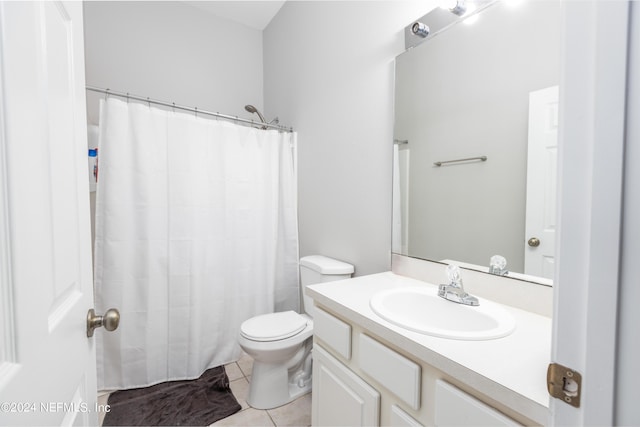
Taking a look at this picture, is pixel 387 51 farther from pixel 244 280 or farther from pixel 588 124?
pixel 244 280

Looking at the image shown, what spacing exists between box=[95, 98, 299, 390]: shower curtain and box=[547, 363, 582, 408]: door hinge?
74.2 inches

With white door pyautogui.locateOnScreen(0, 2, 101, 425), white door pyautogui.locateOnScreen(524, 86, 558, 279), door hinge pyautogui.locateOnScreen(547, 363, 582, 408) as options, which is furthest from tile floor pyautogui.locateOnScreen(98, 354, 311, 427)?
door hinge pyautogui.locateOnScreen(547, 363, 582, 408)

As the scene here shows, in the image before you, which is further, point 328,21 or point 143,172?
point 328,21

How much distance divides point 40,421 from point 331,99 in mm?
1859


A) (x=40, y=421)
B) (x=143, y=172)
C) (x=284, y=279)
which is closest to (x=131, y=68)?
(x=143, y=172)

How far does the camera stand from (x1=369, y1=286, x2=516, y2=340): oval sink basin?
0.81m

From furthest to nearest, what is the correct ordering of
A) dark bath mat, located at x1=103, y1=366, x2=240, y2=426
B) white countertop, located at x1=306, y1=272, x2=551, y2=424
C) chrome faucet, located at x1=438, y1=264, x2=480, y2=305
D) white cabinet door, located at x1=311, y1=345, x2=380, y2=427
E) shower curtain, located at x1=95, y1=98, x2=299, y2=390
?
shower curtain, located at x1=95, y1=98, x2=299, y2=390 < dark bath mat, located at x1=103, y1=366, x2=240, y2=426 < chrome faucet, located at x1=438, y1=264, x2=480, y2=305 < white cabinet door, located at x1=311, y1=345, x2=380, y2=427 < white countertop, located at x1=306, y1=272, x2=551, y2=424

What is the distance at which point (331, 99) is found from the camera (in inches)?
73.8

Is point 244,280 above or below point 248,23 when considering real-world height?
below

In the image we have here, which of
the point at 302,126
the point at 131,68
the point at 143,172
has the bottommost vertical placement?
the point at 143,172

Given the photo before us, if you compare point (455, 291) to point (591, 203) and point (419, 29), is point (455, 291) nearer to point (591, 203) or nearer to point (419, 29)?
point (591, 203)

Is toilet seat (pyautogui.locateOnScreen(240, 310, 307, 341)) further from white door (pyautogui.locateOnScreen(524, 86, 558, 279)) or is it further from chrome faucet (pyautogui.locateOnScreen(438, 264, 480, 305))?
white door (pyautogui.locateOnScreen(524, 86, 558, 279))

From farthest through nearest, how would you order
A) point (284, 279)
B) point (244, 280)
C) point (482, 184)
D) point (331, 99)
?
point (284, 279) < point (244, 280) < point (331, 99) < point (482, 184)

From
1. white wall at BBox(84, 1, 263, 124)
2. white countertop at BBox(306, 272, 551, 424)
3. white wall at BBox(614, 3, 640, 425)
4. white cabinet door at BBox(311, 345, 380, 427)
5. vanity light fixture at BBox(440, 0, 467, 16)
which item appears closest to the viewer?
white wall at BBox(614, 3, 640, 425)
